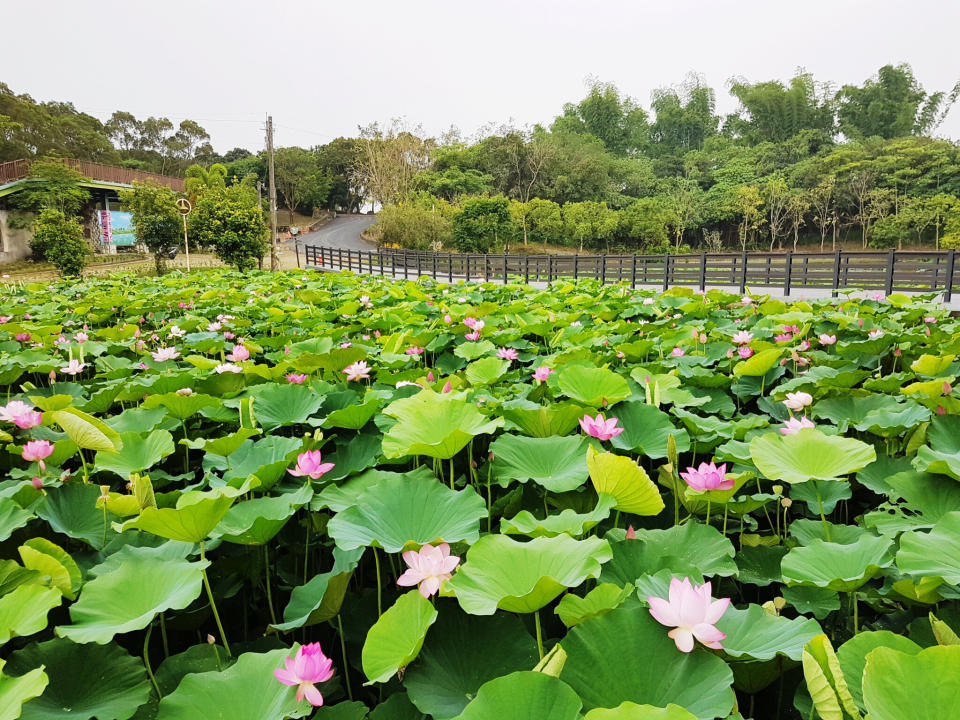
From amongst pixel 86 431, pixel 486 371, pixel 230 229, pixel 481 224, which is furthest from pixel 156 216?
pixel 86 431

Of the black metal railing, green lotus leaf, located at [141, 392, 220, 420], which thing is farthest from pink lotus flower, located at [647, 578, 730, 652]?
the black metal railing

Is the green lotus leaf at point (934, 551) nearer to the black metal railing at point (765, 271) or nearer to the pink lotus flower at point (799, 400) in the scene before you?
the pink lotus flower at point (799, 400)

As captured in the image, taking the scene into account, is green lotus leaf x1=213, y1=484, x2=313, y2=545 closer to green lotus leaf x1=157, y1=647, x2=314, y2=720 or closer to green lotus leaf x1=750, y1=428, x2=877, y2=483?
green lotus leaf x1=157, y1=647, x2=314, y2=720

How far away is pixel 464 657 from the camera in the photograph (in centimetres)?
69

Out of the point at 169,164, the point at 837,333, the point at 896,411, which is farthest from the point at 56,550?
the point at 169,164

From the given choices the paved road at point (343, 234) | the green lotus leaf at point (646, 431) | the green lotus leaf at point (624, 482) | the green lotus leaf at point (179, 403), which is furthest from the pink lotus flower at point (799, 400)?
the paved road at point (343, 234)

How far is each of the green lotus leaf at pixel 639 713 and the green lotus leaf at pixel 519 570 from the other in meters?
0.16

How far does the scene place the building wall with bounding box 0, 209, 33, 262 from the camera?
21750mm

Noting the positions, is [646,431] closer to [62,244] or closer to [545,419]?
[545,419]

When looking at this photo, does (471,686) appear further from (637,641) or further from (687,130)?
(687,130)

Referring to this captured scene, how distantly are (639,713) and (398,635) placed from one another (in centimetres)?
27

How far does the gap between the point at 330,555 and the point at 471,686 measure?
521 mm

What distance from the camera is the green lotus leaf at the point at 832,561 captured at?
2.53 ft

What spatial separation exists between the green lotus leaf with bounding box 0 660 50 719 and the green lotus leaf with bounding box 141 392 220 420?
100 cm
